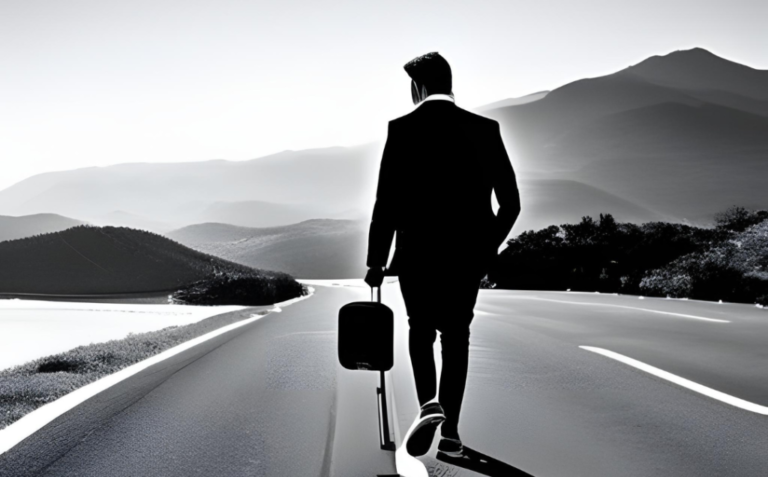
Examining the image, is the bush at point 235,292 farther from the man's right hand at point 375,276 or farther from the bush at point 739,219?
the man's right hand at point 375,276

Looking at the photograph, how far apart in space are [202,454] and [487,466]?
1674mm

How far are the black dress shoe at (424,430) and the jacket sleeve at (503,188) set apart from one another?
105 centimetres

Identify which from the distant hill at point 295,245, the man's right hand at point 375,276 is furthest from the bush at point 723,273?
the distant hill at point 295,245

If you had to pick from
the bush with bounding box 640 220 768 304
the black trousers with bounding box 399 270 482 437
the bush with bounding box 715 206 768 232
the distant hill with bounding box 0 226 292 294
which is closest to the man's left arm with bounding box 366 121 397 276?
the black trousers with bounding box 399 270 482 437

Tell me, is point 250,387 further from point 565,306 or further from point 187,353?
point 565,306

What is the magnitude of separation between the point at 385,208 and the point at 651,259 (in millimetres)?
26517

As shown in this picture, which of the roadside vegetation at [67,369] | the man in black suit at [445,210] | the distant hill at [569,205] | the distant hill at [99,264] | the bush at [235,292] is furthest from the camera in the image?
the distant hill at [569,205]

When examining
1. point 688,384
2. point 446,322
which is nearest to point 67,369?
point 446,322

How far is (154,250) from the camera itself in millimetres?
38188

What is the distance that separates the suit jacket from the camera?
4.52 metres

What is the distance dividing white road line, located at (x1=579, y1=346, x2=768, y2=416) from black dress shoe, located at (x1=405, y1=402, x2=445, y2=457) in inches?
115

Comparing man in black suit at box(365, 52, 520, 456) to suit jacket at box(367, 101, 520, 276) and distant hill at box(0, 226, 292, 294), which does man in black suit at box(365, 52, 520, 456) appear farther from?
distant hill at box(0, 226, 292, 294)

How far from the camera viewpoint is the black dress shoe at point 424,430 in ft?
14.0

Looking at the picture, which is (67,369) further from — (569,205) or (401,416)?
(569,205)
